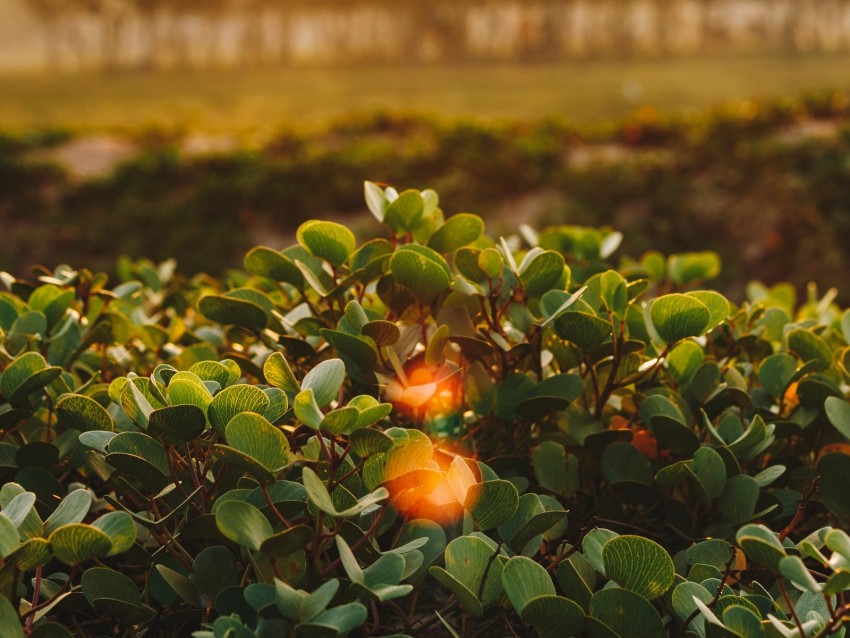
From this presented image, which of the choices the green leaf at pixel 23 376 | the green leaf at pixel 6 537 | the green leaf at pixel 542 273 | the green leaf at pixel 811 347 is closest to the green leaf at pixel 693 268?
the green leaf at pixel 811 347

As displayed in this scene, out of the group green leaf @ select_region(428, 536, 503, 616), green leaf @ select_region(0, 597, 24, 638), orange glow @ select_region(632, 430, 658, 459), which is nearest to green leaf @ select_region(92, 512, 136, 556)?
green leaf @ select_region(0, 597, 24, 638)

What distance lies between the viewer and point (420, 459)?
90 cm

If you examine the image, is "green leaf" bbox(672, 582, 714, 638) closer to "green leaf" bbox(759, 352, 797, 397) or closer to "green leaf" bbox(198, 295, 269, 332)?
"green leaf" bbox(759, 352, 797, 397)

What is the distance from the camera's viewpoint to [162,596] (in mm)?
979

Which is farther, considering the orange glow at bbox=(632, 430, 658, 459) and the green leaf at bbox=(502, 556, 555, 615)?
the orange glow at bbox=(632, 430, 658, 459)

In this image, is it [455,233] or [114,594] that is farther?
[455,233]

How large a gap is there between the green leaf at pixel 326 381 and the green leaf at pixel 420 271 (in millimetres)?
268

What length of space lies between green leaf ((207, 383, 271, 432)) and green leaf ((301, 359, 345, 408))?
0.06m

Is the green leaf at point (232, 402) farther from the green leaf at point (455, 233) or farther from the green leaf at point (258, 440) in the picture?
the green leaf at point (455, 233)

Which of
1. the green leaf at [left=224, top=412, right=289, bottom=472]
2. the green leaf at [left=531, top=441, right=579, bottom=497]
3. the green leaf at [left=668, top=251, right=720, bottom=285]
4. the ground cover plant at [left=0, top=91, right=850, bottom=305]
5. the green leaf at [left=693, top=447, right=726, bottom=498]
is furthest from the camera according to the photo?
the ground cover plant at [left=0, top=91, right=850, bottom=305]

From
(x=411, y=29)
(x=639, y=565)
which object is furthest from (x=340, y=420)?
(x=411, y=29)

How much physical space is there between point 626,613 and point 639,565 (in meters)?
0.05

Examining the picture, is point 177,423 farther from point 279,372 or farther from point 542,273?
point 542,273

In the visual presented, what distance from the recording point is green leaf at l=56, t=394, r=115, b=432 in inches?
39.7
